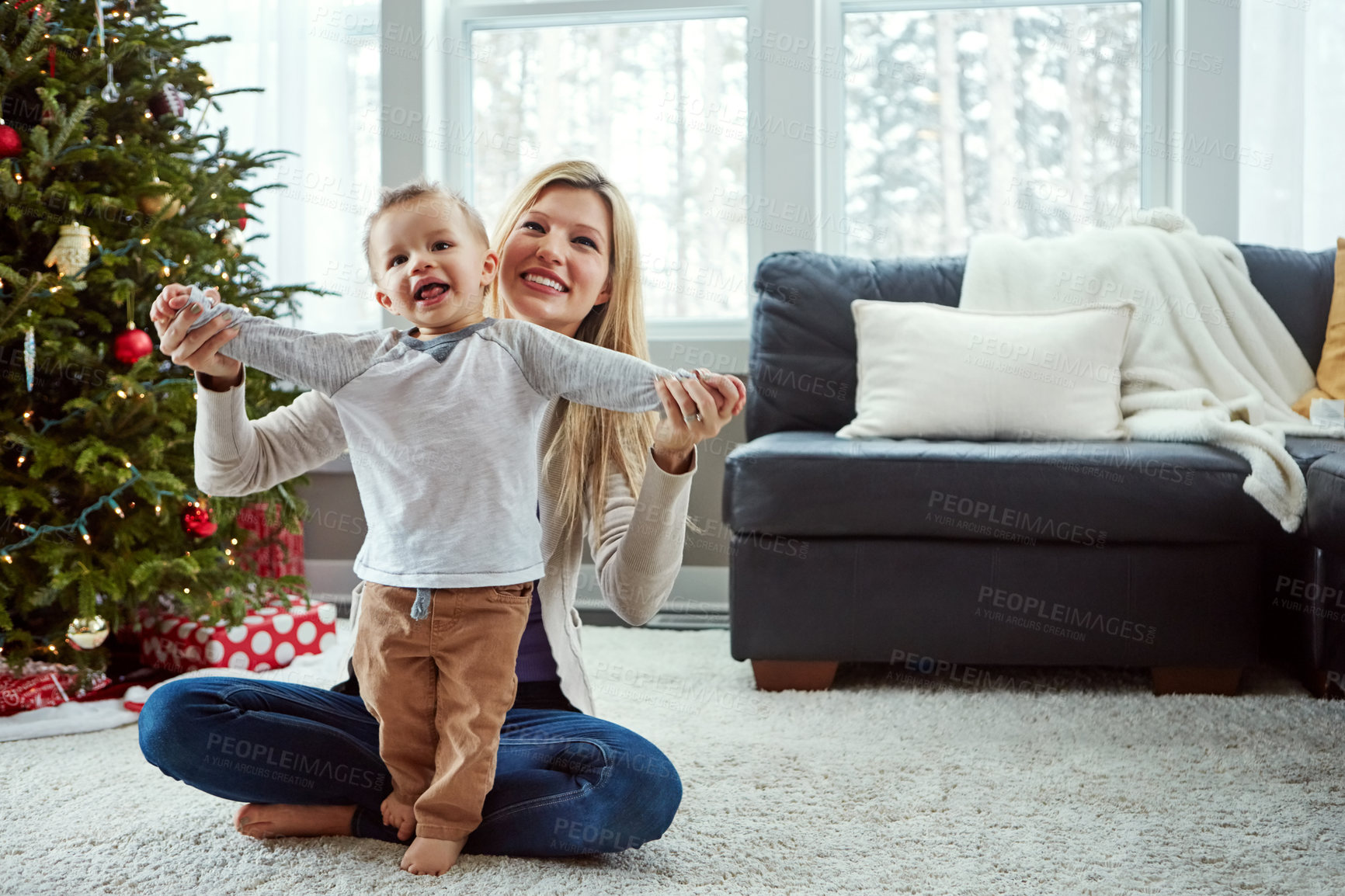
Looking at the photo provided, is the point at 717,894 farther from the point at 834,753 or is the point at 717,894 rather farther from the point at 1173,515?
the point at 1173,515

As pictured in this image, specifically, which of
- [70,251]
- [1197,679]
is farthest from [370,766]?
[1197,679]

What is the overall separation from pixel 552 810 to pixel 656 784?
12cm

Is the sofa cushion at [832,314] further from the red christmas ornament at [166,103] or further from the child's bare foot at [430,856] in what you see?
the child's bare foot at [430,856]

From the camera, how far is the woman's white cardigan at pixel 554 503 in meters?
1.19

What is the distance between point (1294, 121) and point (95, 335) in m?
2.95

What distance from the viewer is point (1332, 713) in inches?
73.7

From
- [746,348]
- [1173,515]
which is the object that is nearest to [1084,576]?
[1173,515]

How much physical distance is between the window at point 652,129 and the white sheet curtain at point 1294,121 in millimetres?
1403

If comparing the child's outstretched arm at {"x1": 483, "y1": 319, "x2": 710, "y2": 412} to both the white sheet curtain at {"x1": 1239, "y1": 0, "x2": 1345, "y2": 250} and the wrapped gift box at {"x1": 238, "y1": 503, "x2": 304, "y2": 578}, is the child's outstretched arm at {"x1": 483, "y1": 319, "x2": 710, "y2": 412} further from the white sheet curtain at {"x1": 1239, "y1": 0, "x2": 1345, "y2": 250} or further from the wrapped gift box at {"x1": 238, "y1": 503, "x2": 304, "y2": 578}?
the white sheet curtain at {"x1": 1239, "y1": 0, "x2": 1345, "y2": 250}

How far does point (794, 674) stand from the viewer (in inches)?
83.5

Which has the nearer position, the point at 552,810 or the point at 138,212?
the point at 552,810

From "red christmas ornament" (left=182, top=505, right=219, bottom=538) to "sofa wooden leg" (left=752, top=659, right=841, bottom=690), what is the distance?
1138 millimetres

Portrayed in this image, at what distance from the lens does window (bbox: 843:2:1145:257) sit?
3.15 m

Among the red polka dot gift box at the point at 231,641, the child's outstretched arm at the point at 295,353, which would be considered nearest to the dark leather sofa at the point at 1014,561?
the red polka dot gift box at the point at 231,641
